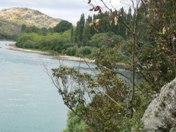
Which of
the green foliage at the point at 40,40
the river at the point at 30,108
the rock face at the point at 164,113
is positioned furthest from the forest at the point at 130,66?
the green foliage at the point at 40,40

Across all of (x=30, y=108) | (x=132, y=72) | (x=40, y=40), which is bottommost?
(x=30, y=108)

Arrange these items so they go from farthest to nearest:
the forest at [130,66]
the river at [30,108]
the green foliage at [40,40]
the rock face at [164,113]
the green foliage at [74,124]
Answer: the green foliage at [40,40]
the river at [30,108]
the green foliage at [74,124]
the forest at [130,66]
the rock face at [164,113]

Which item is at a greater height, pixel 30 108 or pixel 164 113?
pixel 164 113

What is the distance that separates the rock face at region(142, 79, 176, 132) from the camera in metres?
5.84

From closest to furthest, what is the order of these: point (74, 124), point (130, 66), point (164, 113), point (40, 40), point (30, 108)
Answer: point (164, 113) < point (130, 66) < point (74, 124) < point (30, 108) < point (40, 40)

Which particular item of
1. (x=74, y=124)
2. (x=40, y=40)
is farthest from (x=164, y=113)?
(x=40, y=40)

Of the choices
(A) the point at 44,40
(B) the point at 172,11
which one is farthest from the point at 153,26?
(A) the point at 44,40

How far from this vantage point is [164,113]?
600 cm

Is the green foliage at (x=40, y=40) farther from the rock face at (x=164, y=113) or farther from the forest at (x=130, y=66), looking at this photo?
the rock face at (x=164, y=113)

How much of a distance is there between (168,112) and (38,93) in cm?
3535

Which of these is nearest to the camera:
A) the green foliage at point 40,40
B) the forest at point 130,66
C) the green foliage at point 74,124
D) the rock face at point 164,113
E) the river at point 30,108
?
the rock face at point 164,113

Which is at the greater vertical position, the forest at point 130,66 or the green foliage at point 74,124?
the forest at point 130,66

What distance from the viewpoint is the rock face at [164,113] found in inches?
230

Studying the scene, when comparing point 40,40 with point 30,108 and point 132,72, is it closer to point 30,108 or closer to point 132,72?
point 30,108
